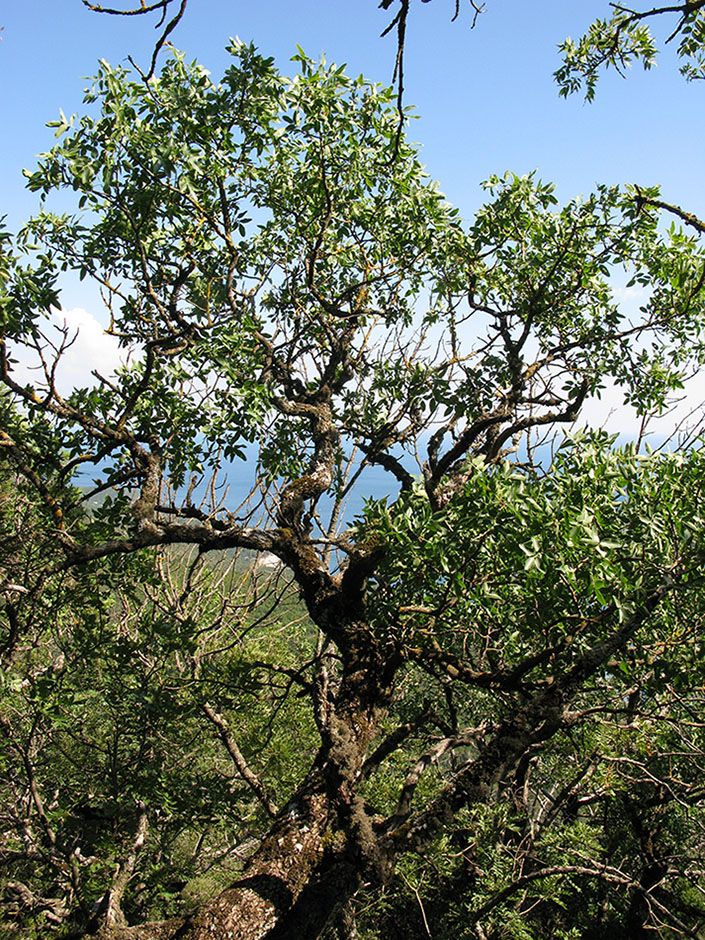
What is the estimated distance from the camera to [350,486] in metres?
9.52

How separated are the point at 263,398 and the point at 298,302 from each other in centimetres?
254

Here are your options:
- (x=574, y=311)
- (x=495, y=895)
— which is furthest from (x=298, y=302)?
(x=495, y=895)

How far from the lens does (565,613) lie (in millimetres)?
4957

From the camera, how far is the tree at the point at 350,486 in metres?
4.63

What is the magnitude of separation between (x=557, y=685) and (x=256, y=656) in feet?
22.8

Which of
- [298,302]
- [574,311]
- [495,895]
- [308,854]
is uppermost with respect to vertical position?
[574,311]

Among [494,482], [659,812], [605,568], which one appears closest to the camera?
[605,568]

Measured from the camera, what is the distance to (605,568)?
160 inches

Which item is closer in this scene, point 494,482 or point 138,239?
point 494,482

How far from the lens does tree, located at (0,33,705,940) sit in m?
4.63

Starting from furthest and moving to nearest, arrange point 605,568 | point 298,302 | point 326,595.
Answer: point 298,302
point 326,595
point 605,568

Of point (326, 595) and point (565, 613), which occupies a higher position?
point (565, 613)

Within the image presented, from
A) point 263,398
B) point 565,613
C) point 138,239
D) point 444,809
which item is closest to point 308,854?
point 444,809

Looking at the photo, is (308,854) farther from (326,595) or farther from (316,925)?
(326,595)
